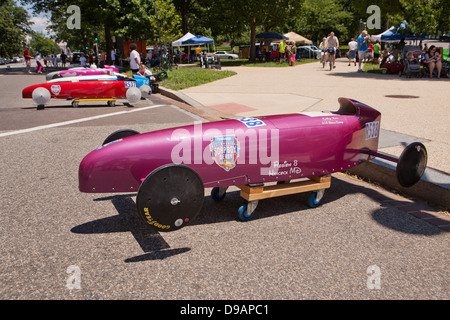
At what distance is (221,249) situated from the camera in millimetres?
3508

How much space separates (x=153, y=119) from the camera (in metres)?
9.51

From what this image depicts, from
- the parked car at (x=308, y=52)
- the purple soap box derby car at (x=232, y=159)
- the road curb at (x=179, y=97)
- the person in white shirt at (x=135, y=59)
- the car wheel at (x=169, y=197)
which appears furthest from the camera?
the parked car at (x=308, y=52)

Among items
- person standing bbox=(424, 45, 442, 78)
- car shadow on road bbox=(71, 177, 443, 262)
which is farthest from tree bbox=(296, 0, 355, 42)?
car shadow on road bbox=(71, 177, 443, 262)

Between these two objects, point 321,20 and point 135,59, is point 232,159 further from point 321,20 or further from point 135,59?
point 321,20

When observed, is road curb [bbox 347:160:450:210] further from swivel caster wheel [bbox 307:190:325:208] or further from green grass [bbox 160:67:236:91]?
green grass [bbox 160:67:236:91]

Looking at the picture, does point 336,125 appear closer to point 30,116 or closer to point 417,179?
point 417,179

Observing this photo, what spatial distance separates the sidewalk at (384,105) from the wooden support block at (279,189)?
130 cm

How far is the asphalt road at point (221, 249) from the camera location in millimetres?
2930

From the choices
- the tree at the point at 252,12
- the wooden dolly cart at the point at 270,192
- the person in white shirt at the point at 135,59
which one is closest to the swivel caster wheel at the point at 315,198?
the wooden dolly cart at the point at 270,192

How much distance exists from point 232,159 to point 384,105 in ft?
24.3

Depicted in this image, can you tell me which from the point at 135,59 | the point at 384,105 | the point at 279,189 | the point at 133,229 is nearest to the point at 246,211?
the point at 279,189

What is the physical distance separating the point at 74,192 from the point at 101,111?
6.53 m

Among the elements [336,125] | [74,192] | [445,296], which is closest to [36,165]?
[74,192]

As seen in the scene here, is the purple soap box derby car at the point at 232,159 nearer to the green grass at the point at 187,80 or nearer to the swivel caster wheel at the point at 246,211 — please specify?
the swivel caster wheel at the point at 246,211
